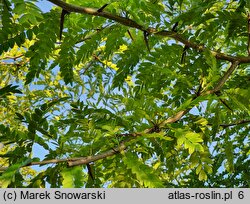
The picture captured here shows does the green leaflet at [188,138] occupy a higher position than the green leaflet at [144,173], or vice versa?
the green leaflet at [188,138]

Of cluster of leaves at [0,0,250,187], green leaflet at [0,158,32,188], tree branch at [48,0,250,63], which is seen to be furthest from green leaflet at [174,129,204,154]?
green leaflet at [0,158,32,188]

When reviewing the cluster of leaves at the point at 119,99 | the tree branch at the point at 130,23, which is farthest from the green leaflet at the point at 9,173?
the tree branch at the point at 130,23

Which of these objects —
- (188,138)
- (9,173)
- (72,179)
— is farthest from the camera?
(188,138)

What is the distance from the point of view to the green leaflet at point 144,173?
203 cm

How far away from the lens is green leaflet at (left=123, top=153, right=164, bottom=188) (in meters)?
2.03

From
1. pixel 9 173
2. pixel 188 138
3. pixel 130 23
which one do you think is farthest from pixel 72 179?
pixel 130 23

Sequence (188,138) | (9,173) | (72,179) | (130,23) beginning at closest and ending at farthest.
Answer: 1. (9,173)
2. (72,179)
3. (188,138)
4. (130,23)

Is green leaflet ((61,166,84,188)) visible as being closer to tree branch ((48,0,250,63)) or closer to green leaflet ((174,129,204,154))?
green leaflet ((174,129,204,154))

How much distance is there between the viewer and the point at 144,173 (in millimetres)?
2074

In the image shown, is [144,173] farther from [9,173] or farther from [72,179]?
[9,173]

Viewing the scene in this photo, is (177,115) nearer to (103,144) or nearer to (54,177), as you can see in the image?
(103,144)

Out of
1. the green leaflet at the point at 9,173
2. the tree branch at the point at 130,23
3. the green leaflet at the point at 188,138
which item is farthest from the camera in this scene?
the green leaflet at the point at 188,138

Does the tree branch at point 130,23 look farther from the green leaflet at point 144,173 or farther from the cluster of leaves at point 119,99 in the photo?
the green leaflet at point 144,173
